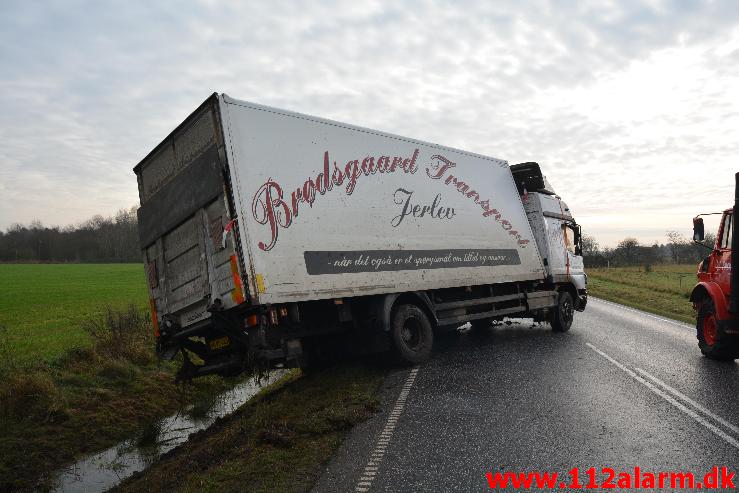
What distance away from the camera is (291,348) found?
707 centimetres

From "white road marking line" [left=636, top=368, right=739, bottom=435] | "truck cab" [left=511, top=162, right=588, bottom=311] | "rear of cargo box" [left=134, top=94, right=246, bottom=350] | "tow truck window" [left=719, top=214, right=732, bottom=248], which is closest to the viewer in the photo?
"white road marking line" [left=636, top=368, right=739, bottom=435]

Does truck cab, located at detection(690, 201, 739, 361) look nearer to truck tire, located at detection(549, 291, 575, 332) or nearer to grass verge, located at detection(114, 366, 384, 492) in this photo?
truck tire, located at detection(549, 291, 575, 332)

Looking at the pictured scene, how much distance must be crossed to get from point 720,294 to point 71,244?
3098 inches

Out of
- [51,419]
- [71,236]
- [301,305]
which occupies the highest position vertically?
[71,236]

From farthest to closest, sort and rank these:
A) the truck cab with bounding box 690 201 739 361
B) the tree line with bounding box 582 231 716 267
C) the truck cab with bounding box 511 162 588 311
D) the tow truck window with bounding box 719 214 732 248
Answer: the tree line with bounding box 582 231 716 267 → the truck cab with bounding box 511 162 588 311 → the tow truck window with bounding box 719 214 732 248 → the truck cab with bounding box 690 201 739 361

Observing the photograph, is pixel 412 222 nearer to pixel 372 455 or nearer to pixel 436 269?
pixel 436 269

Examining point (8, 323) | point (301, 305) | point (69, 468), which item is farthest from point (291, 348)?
point (8, 323)

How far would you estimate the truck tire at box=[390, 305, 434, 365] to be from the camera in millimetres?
8602

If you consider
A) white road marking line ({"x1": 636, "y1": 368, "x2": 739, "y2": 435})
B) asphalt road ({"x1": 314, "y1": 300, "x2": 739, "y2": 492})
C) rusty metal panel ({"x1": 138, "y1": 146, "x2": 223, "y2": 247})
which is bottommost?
white road marking line ({"x1": 636, "y1": 368, "x2": 739, "y2": 435})

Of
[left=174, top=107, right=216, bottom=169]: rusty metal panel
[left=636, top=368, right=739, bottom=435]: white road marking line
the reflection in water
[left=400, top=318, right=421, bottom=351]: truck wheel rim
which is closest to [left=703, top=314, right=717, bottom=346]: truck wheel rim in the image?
[left=636, top=368, right=739, bottom=435]: white road marking line

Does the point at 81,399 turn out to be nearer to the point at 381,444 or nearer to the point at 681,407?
the point at 381,444

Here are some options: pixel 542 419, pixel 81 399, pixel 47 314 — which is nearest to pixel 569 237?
pixel 542 419

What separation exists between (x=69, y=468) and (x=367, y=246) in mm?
4670

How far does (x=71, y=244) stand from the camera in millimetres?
74188
